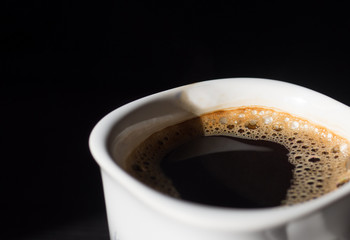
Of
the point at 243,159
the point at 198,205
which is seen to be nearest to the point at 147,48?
the point at 243,159

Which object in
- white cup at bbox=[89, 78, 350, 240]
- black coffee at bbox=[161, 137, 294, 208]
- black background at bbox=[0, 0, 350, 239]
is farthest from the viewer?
black background at bbox=[0, 0, 350, 239]

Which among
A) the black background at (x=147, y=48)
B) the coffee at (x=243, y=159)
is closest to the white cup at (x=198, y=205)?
the coffee at (x=243, y=159)

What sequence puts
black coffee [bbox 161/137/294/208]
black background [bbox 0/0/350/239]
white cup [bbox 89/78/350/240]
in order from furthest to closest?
black background [bbox 0/0/350/239] < black coffee [bbox 161/137/294/208] < white cup [bbox 89/78/350/240]

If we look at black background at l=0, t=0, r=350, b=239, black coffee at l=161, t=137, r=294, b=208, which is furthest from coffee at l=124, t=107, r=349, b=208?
black background at l=0, t=0, r=350, b=239

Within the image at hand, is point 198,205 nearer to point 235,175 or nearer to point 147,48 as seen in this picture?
point 235,175

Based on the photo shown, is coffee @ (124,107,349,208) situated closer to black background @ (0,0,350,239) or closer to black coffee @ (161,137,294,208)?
black coffee @ (161,137,294,208)

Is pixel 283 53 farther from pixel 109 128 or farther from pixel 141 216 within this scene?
pixel 141 216

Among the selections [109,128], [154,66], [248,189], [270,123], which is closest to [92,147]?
[109,128]

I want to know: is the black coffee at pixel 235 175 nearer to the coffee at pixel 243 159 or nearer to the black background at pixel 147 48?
the coffee at pixel 243 159
